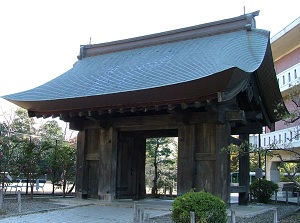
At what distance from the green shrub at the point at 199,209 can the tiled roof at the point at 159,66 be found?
2.83 metres

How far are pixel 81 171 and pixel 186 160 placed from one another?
4142mm

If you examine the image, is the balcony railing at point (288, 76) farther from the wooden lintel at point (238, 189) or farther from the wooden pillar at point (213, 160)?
the wooden pillar at point (213, 160)

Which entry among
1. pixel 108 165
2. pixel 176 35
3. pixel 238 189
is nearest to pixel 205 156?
pixel 238 189

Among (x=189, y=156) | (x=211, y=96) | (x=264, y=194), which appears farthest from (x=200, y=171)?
(x=264, y=194)

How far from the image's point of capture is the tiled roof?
363 inches

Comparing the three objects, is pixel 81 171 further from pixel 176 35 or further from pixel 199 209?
pixel 199 209

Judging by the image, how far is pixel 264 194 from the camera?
14961 millimetres

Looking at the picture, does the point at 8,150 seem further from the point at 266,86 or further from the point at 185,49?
the point at 266,86

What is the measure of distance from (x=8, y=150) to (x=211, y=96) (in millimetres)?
8348

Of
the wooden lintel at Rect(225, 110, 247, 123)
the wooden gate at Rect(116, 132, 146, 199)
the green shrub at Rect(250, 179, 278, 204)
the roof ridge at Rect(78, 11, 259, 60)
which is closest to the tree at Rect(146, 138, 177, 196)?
the green shrub at Rect(250, 179, 278, 204)

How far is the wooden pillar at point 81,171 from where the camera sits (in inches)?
498

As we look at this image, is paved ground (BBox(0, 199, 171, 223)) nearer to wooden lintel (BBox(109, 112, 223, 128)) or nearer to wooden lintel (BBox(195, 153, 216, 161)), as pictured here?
wooden lintel (BBox(195, 153, 216, 161))

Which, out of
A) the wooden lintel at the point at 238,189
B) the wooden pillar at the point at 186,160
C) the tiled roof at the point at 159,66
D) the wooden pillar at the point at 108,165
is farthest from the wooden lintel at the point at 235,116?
the wooden pillar at the point at 108,165

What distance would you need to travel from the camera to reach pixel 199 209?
20.6 feet
